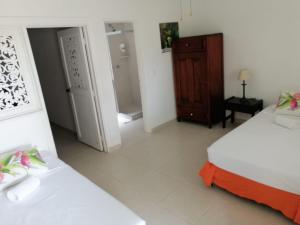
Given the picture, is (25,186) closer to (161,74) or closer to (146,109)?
(146,109)

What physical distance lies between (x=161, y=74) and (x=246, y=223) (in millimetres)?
2842

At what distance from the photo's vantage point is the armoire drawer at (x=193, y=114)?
13.4 feet

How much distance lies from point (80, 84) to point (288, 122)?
2903 mm

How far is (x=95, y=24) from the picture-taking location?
3.16 meters

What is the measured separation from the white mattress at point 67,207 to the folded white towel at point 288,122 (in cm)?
Result: 208

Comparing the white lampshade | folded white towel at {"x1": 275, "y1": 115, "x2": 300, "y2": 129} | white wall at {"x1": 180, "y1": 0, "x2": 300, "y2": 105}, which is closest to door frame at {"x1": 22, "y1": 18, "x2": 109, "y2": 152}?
white wall at {"x1": 180, "y1": 0, "x2": 300, "y2": 105}

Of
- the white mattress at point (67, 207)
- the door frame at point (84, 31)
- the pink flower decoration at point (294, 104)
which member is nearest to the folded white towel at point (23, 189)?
the white mattress at point (67, 207)

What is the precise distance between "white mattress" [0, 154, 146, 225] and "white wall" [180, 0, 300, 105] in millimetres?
3155

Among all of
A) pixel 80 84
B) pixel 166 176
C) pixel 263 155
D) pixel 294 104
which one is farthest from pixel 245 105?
pixel 80 84

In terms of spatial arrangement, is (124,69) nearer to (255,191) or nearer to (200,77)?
(200,77)

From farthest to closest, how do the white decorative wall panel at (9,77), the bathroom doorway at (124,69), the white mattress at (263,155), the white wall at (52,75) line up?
the bathroom doorway at (124,69), the white wall at (52,75), the white decorative wall panel at (9,77), the white mattress at (263,155)

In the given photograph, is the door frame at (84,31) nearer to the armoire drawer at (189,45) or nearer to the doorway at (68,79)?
the doorway at (68,79)

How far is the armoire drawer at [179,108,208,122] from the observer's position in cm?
409

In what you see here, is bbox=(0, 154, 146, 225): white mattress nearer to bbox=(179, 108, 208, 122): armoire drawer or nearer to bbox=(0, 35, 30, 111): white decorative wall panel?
bbox=(0, 35, 30, 111): white decorative wall panel
